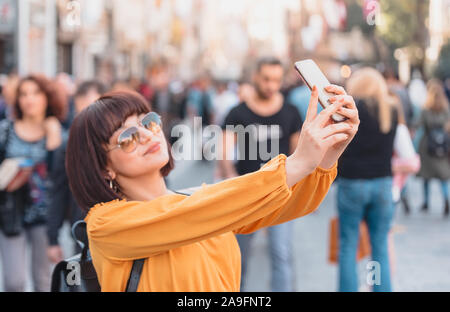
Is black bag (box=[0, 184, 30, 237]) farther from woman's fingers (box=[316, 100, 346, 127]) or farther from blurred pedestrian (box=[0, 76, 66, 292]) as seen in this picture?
woman's fingers (box=[316, 100, 346, 127])

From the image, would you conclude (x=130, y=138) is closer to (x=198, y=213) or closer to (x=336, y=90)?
(x=198, y=213)

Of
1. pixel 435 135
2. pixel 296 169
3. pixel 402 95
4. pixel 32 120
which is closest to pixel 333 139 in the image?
pixel 296 169

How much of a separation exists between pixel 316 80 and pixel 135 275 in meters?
0.81

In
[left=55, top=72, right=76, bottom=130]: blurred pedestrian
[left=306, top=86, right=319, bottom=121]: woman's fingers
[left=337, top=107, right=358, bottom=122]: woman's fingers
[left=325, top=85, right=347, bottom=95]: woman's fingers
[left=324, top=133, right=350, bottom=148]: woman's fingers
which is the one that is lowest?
[left=324, top=133, right=350, bottom=148]: woman's fingers

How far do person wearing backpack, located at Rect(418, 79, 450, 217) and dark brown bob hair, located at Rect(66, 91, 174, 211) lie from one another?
8539 millimetres

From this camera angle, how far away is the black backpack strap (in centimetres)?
206

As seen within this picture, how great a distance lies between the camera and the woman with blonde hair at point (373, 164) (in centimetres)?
503

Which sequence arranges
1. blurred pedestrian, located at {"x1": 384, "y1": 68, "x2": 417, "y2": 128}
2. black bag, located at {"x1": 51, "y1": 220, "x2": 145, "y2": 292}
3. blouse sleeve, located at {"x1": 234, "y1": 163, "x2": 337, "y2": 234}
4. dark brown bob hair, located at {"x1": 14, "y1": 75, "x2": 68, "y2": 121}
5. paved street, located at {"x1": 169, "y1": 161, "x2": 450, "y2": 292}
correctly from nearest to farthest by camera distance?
blouse sleeve, located at {"x1": 234, "y1": 163, "x2": 337, "y2": 234} → black bag, located at {"x1": 51, "y1": 220, "x2": 145, "y2": 292} → dark brown bob hair, located at {"x1": 14, "y1": 75, "x2": 68, "y2": 121} → paved street, located at {"x1": 169, "y1": 161, "x2": 450, "y2": 292} → blurred pedestrian, located at {"x1": 384, "y1": 68, "x2": 417, "y2": 128}

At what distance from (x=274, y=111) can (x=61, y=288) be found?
3.25 metres

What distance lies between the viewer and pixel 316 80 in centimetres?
189

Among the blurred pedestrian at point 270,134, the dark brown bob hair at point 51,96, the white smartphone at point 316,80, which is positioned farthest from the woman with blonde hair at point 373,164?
the white smartphone at point 316,80

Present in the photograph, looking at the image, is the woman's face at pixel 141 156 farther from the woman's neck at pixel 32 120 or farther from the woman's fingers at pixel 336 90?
the woman's neck at pixel 32 120

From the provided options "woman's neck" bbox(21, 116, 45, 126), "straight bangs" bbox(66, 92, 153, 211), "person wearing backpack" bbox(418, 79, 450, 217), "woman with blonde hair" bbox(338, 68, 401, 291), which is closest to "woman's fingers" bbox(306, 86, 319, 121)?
"straight bangs" bbox(66, 92, 153, 211)
